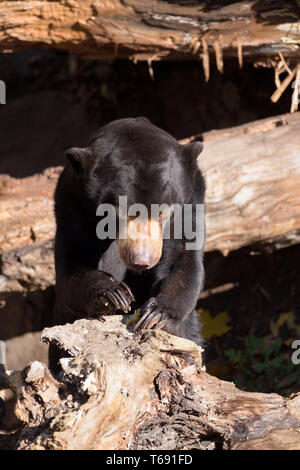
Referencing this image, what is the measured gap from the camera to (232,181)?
487cm

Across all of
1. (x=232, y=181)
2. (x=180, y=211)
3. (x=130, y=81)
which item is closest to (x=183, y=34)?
(x=232, y=181)

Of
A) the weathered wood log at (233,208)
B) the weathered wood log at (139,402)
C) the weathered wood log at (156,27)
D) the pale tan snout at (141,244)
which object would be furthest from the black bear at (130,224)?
the weathered wood log at (156,27)

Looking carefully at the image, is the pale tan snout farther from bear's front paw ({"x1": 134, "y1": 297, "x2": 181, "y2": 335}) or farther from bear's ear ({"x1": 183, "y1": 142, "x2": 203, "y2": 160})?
bear's ear ({"x1": 183, "y1": 142, "x2": 203, "y2": 160})

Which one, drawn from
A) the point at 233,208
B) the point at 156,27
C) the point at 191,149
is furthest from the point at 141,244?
the point at 156,27

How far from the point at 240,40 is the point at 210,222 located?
139 cm

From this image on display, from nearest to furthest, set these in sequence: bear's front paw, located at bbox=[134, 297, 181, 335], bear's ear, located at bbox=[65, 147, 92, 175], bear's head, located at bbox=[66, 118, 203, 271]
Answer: bear's front paw, located at bbox=[134, 297, 181, 335], bear's head, located at bbox=[66, 118, 203, 271], bear's ear, located at bbox=[65, 147, 92, 175]

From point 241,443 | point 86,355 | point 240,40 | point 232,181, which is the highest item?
point 240,40

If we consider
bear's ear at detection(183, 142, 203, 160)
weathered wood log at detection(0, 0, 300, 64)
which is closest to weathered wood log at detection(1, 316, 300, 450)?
bear's ear at detection(183, 142, 203, 160)

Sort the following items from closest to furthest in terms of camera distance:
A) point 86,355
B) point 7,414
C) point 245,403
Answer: point 86,355
point 245,403
point 7,414

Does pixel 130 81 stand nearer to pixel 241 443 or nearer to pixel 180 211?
pixel 180 211

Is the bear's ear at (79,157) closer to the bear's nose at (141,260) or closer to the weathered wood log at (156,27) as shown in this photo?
the bear's nose at (141,260)

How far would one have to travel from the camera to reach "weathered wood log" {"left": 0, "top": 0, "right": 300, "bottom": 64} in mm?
4801

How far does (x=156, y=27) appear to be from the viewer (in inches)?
198

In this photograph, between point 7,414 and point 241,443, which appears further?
point 7,414
